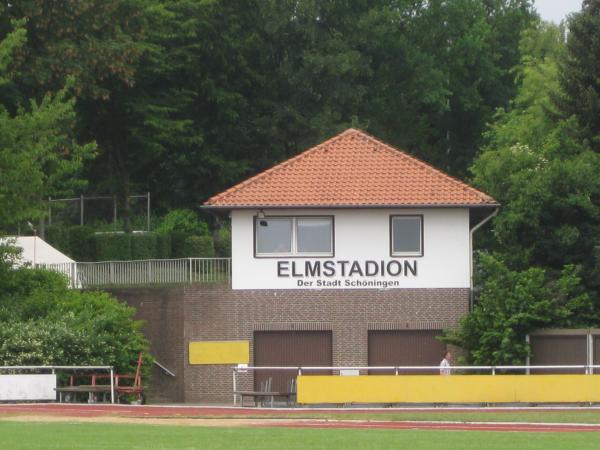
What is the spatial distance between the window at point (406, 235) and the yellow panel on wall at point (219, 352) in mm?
5426

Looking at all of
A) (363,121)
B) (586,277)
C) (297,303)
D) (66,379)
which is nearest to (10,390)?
(66,379)

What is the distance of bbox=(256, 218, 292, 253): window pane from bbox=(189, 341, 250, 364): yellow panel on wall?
2953 millimetres

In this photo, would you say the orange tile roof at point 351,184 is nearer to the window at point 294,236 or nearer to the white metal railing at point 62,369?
the window at point 294,236

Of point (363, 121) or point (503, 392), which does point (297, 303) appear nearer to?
point (503, 392)

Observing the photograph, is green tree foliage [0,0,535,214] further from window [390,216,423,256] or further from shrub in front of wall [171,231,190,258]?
window [390,216,423,256]

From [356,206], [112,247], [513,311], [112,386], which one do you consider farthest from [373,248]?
[112,247]

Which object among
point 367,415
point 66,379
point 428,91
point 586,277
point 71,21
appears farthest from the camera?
point 428,91

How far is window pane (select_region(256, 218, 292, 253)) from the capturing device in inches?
1756

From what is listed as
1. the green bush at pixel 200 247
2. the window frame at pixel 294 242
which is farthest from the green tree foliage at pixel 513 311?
the green bush at pixel 200 247

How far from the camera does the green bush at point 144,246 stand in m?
57.5

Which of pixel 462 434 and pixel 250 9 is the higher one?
pixel 250 9

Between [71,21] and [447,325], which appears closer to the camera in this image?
[447,325]

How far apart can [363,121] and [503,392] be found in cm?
3640

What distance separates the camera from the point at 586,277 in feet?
143
